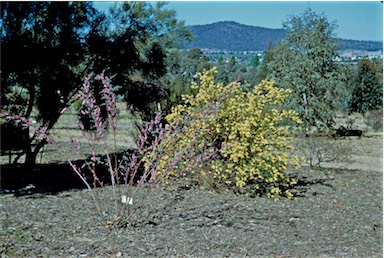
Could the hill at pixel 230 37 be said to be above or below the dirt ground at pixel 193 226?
above

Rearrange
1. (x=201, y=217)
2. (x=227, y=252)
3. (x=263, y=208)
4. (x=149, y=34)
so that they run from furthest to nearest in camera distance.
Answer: (x=149, y=34) < (x=263, y=208) < (x=201, y=217) < (x=227, y=252)

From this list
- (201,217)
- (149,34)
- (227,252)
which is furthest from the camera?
(149,34)

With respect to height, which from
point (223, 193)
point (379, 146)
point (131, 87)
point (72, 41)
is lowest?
point (379, 146)

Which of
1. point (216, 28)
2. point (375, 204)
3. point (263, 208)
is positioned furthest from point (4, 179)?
point (216, 28)

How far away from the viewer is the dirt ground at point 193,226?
166 inches

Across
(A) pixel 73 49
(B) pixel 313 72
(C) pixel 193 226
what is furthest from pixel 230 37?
(C) pixel 193 226

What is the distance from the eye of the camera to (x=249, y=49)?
19.2 m

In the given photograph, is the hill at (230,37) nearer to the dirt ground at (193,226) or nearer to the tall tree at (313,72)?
the tall tree at (313,72)

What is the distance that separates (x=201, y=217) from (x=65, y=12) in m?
3.89

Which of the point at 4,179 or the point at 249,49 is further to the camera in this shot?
the point at 249,49

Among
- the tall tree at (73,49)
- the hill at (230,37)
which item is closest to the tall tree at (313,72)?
the hill at (230,37)

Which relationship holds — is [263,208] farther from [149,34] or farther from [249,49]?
[249,49]

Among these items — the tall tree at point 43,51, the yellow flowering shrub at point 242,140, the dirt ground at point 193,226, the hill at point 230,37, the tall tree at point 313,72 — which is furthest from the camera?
the tall tree at point 313,72

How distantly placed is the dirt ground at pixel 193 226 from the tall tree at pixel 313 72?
14.6 m
